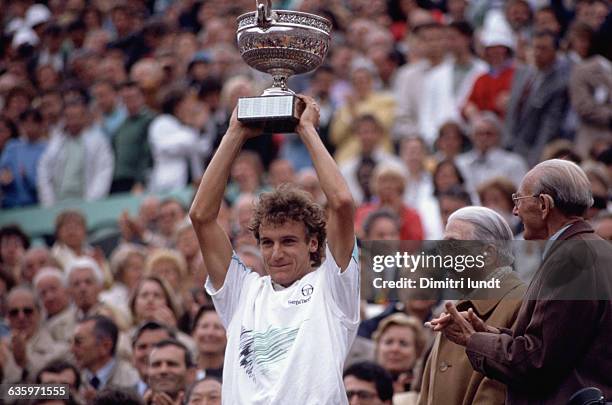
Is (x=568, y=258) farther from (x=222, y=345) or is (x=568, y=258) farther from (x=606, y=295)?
(x=222, y=345)

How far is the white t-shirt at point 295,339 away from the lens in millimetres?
5926

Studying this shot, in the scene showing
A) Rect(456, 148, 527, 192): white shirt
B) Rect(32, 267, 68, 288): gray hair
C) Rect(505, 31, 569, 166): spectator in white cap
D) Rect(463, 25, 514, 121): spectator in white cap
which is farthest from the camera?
Rect(463, 25, 514, 121): spectator in white cap

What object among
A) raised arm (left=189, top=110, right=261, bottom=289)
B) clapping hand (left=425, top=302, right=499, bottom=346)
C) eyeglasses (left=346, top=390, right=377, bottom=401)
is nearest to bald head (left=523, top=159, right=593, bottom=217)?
clapping hand (left=425, top=302, right=499, bottom=346)

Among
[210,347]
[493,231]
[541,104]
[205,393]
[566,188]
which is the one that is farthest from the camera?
[541,104]

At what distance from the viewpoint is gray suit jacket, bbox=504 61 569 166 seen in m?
12.7

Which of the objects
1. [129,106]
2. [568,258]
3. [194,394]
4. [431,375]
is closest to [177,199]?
[129,106]

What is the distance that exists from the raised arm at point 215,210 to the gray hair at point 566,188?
1486 mm

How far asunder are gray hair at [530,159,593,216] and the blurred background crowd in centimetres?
275

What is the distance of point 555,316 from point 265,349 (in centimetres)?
131

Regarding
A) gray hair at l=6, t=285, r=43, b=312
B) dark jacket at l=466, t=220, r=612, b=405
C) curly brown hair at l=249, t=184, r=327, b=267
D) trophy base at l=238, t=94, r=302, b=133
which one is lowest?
dark jacket at l=466, t=220, r=612, b=405

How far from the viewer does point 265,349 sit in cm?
606

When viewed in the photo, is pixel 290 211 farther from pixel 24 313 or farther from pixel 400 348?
pixel 24 313

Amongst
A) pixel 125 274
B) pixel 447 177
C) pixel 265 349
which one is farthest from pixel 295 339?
pixel 125 274

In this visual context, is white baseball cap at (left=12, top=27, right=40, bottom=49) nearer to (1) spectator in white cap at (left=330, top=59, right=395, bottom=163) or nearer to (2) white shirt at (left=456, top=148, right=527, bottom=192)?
(1) spectator in white cap at (left=330, top=59, right=395, bottom=163)
